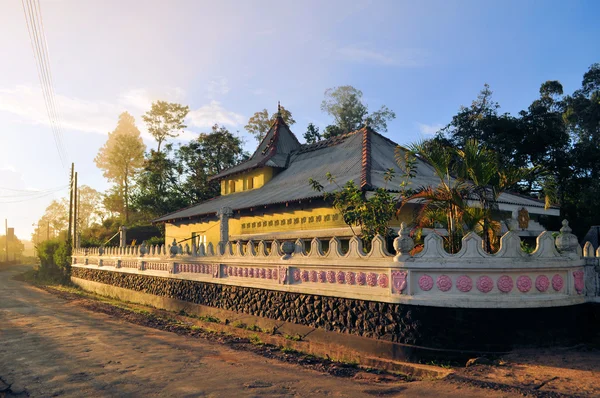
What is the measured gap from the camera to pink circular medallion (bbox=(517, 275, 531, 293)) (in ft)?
28.3

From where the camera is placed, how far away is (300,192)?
19.5 meters

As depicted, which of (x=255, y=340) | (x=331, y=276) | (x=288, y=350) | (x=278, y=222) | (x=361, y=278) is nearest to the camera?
(x=361, y=278)

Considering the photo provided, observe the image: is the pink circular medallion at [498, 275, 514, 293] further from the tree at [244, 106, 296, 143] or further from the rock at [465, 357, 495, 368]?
the tree at [244, 106, 296, 143]

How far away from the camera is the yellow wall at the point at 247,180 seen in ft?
87.6

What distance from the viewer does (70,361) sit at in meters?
9.73

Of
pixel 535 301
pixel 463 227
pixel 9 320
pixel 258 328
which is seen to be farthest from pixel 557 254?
pixel 9 320

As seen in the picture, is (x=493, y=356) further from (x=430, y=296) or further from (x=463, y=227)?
(x=463, y=227)

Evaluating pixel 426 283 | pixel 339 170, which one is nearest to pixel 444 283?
pixel 426 283

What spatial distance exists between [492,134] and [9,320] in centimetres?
2812

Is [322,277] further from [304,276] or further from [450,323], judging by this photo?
[450,323]

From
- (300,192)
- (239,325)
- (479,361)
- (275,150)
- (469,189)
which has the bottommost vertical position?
(239,325)

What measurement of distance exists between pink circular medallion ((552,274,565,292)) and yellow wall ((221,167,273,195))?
1903 cm

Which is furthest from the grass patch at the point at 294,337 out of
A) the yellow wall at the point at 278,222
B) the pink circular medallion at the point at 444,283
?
the yellow wall at the point at 278,222

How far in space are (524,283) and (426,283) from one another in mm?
1754
